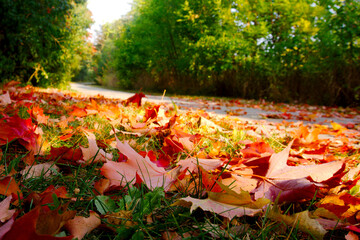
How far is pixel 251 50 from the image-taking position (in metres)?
11.4

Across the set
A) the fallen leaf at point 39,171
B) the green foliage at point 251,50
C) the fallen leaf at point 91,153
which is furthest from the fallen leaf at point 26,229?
the green foliage at point 251,50

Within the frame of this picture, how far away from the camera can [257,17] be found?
1186cm

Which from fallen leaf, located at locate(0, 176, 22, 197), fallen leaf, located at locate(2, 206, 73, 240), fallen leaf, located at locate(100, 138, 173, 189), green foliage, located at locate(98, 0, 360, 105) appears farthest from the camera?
green foliage, located at locate(98, 0, 360, 105)

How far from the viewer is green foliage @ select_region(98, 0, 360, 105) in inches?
316

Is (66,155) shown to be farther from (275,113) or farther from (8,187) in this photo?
(275,113)

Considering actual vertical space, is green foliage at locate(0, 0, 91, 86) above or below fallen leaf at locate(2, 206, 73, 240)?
above

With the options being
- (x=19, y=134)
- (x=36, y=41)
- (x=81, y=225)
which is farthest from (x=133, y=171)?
(x=36, y=41)

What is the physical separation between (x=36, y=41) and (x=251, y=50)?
8.34 metres

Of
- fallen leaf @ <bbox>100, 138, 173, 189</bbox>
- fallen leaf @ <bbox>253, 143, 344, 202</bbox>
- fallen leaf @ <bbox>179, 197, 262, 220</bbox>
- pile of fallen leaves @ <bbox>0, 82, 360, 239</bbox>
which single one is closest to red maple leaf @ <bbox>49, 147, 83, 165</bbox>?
pile of fallen leaves @ <bbox>0, 82, 360, 239</bbox>

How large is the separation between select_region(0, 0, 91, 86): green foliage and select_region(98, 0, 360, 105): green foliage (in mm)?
5507

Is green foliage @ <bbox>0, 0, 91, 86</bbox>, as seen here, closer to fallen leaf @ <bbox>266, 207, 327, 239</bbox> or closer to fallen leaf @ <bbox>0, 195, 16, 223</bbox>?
fallen leaf @ <bbox>0, 195, 16, 223</bbox>

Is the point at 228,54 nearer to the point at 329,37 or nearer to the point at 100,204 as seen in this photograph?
the point at 329,37

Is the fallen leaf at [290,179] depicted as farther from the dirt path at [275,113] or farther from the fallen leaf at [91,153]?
the dirt path at [275,113]

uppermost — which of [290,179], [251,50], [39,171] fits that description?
[251,50]
